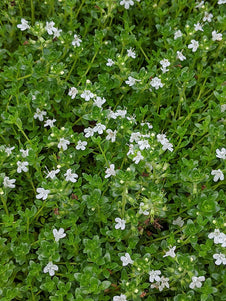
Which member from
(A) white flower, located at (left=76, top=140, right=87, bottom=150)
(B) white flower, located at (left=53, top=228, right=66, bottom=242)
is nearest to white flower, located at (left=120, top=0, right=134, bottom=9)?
(A) white flower, located at (left=76, top=140, right=87, bottom=150)

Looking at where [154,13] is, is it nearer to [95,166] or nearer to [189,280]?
[95,166]

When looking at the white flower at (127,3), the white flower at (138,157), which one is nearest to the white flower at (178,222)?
the white flower at (138,157)

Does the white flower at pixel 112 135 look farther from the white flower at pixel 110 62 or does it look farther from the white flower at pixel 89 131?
the white flower at pixel 110 62

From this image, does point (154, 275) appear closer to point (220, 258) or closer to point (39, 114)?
point (220, 258)

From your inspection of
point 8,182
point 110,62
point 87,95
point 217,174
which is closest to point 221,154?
point 217,174

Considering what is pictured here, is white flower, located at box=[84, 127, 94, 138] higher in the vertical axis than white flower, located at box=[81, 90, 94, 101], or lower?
lower

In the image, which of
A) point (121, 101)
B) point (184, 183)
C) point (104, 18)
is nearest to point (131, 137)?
point (184, 183)

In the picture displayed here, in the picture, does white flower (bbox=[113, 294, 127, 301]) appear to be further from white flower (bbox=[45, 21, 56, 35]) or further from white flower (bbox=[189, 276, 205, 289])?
white flower (bbox=[45, 21, 56, 35])

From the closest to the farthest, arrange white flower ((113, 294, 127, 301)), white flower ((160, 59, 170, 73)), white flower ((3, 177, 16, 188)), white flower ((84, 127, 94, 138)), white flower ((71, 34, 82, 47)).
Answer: white flower ((113, 294, 127, 301)) < white flower ((3, 177, 16, 188)) < white flower ((84, 127, 94, 138)) < white flower ((160, 59, 170, 73)) < white flower ((71, 34, 82, 47))
